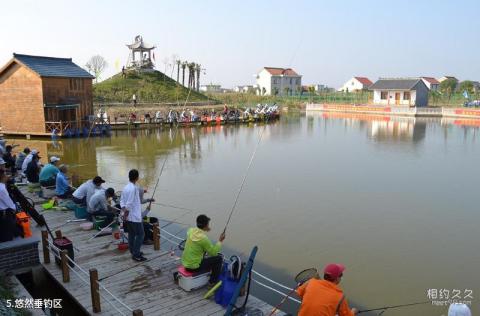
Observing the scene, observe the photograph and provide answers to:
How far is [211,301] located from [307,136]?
2626 centimetres

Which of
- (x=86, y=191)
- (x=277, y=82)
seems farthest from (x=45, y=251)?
(x=277, y=82)

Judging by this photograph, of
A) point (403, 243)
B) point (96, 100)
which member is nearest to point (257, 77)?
point (96, 100)

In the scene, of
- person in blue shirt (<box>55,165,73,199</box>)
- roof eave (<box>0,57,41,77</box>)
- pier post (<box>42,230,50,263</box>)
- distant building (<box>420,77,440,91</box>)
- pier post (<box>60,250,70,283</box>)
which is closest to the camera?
pier post (<box>60,250,70,283</box>)

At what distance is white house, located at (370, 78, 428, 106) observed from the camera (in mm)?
55434

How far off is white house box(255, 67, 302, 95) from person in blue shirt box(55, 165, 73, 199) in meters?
75.6

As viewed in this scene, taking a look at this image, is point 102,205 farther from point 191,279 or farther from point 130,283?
point 191,279

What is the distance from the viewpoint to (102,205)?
8.16 meters

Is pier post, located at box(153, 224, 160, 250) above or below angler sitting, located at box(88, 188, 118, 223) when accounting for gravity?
Result: below

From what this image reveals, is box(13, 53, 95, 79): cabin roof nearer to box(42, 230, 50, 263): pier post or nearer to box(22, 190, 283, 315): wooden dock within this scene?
box(22, 190, 283, 315): wooden dock

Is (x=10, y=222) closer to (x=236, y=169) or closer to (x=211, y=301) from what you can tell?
(x=211, y=301)

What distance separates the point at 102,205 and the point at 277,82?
81369 mm

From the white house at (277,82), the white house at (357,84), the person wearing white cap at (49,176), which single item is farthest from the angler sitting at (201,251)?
the white house at (357,84)

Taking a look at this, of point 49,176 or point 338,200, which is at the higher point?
point 49,176

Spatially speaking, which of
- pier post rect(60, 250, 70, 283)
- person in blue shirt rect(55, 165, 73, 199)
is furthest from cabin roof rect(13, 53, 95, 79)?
pier post rect(60, 250, 70, 283)
